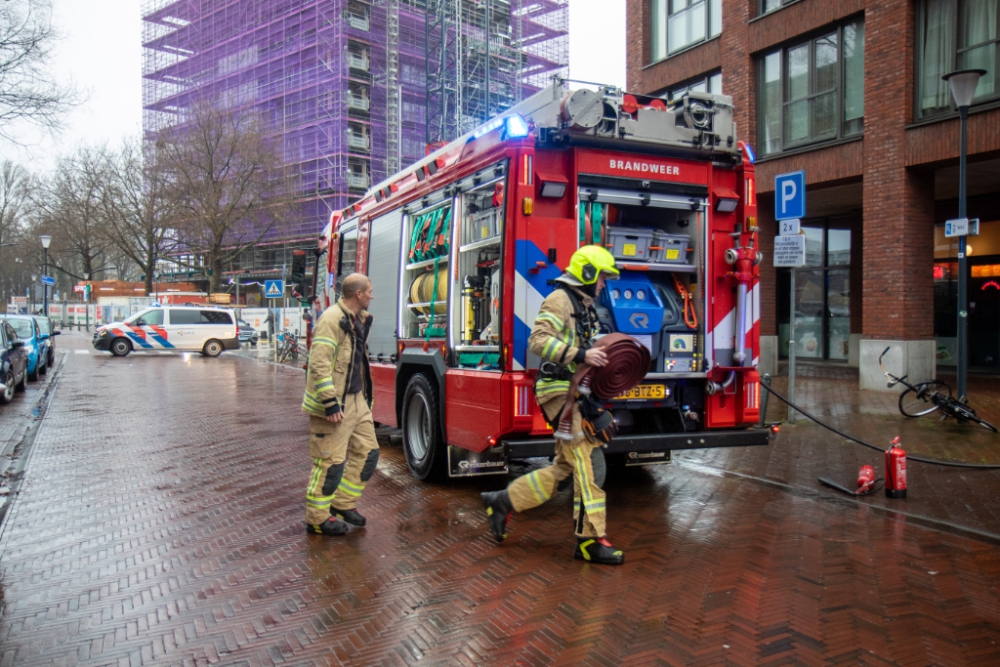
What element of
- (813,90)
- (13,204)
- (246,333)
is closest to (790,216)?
(813,90)

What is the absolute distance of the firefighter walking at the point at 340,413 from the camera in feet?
17.5

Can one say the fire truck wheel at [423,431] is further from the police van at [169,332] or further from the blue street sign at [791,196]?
the police van at [169,332]

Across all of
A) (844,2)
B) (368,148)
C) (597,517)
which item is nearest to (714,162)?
(597,517)

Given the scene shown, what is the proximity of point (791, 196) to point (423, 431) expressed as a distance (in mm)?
5140

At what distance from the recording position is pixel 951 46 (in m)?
12.5

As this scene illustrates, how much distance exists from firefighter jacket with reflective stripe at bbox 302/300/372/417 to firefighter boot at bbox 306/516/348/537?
31.5 inches

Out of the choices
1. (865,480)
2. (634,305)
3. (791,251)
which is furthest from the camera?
(791,251)

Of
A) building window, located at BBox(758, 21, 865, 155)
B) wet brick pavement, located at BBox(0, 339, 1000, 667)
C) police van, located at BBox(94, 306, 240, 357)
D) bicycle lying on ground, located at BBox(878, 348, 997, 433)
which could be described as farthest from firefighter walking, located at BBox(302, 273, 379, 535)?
police van, located at BBox(94, 306, 240, 357)

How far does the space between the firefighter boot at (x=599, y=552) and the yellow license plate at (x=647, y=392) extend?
1425mm

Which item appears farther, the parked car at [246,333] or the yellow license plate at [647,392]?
the parked car at [246,333]

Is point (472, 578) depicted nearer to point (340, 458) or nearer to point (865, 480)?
point (340, 458)

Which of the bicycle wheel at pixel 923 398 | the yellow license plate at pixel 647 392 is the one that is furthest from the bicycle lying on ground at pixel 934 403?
the yellow license plate at pixel 647 392

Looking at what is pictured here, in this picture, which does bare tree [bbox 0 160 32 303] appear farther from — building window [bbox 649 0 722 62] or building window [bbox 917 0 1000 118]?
building window [bbox 917 0 1000 118]

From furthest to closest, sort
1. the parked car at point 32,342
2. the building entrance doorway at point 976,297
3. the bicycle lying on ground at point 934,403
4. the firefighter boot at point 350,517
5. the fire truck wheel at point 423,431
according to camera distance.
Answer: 1. the parked car at point 32,342
2. the building entrance doorway at point 976,297
3. the bicycle lying on ground at point 934,403
4. the fire truck wheel at point 423,431
5. the firefighter boot at point 350,517
